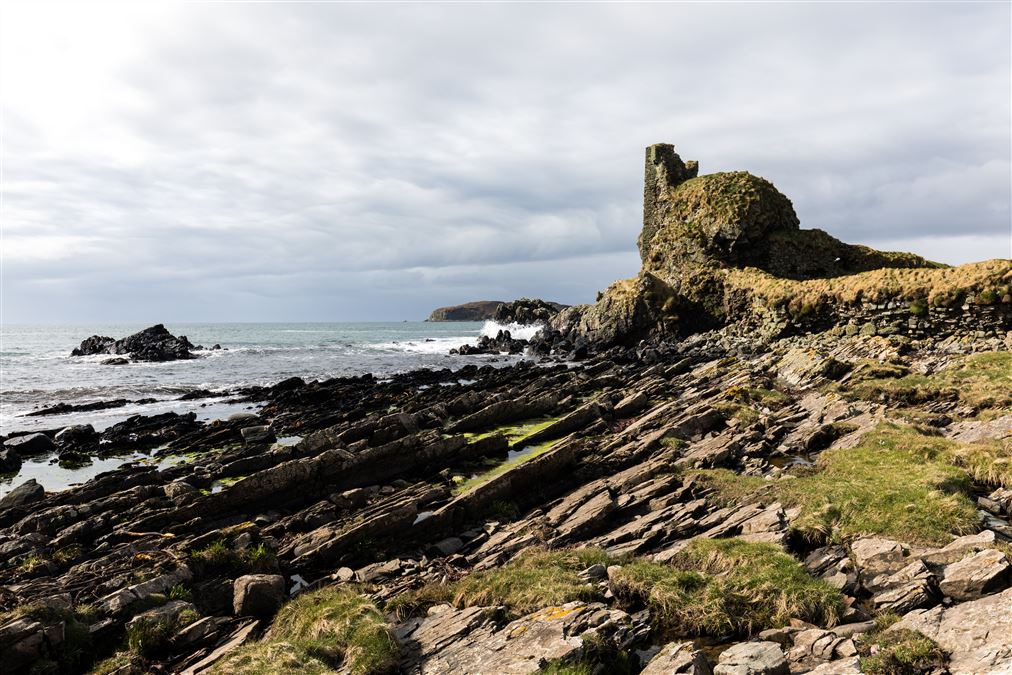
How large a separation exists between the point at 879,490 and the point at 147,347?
125189 mm

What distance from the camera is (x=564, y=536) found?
52.7 feet

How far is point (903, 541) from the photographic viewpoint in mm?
11820

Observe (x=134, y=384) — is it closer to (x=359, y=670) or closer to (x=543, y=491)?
(x=543, y=491)

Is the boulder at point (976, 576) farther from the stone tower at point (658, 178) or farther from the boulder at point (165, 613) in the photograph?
the stone tower at point (658, 178)

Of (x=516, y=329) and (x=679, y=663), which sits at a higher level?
(x=516, y=329)

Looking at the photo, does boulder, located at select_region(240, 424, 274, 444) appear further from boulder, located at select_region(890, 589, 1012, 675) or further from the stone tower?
the stone tower

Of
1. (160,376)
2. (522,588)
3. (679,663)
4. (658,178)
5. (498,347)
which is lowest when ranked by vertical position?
(522,588)

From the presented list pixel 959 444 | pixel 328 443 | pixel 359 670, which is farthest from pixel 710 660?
pixel 328 443

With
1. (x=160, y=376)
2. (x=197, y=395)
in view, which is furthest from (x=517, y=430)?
(x=160, y=376)

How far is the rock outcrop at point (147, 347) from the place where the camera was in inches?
3969

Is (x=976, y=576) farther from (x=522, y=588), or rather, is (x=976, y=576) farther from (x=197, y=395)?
(x=197, y=395)

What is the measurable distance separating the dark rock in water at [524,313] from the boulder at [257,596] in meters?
103

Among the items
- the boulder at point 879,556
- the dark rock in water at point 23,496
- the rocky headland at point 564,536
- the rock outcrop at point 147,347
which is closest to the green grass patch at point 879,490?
the rocky headland at point 564,536

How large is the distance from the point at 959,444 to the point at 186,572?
24.7 metres
